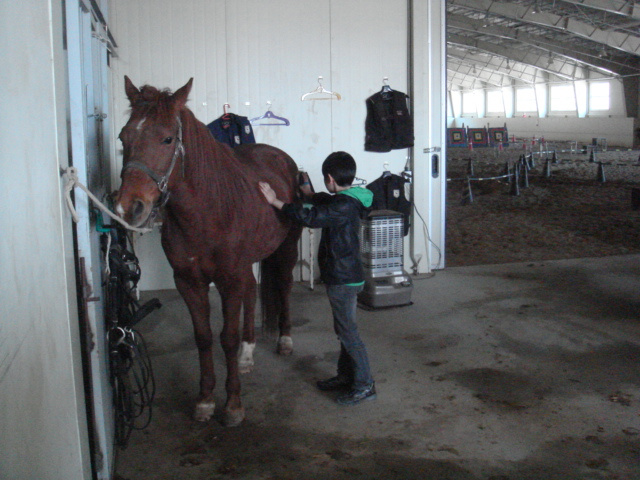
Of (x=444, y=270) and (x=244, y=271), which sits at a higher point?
(x=244, y=271)

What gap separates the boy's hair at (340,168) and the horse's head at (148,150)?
2.48 feet

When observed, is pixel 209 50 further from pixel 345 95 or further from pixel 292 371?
pixel 292 371

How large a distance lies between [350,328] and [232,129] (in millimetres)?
2756

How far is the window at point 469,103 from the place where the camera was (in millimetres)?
37938

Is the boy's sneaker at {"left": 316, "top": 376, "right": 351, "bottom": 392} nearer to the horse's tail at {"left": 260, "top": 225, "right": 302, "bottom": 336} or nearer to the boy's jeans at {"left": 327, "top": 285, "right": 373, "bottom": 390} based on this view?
the boy's jeans at {"left": 327, "top": 285, "right": 373, "bottom": 390}

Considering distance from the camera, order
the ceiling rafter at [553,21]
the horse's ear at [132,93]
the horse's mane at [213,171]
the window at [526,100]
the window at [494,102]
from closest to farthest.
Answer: the horse's ear at [132,93], the horse's mane at [213,171], the ceiling rafter at [553,21], the window at [526,100], the window at [494,102]

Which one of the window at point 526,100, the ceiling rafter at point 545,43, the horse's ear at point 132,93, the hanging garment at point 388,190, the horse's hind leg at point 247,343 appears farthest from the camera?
the window at point 526,100

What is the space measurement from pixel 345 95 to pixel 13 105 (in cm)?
445

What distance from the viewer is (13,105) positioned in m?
1.49

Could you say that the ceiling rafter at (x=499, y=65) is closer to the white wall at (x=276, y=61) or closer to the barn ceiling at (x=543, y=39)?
the barn ceiling at (x=543, y=39)

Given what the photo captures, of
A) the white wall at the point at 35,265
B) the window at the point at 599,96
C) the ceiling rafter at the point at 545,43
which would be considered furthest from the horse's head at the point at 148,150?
the window at the point at 599,96

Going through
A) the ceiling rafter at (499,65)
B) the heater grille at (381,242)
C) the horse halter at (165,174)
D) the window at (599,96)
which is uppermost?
the ceiling rafter at (499,65)

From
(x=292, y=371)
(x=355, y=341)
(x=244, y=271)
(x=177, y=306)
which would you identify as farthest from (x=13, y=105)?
(x=177, y=306)

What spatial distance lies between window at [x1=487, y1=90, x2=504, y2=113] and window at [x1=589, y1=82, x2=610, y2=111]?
25.6ft
